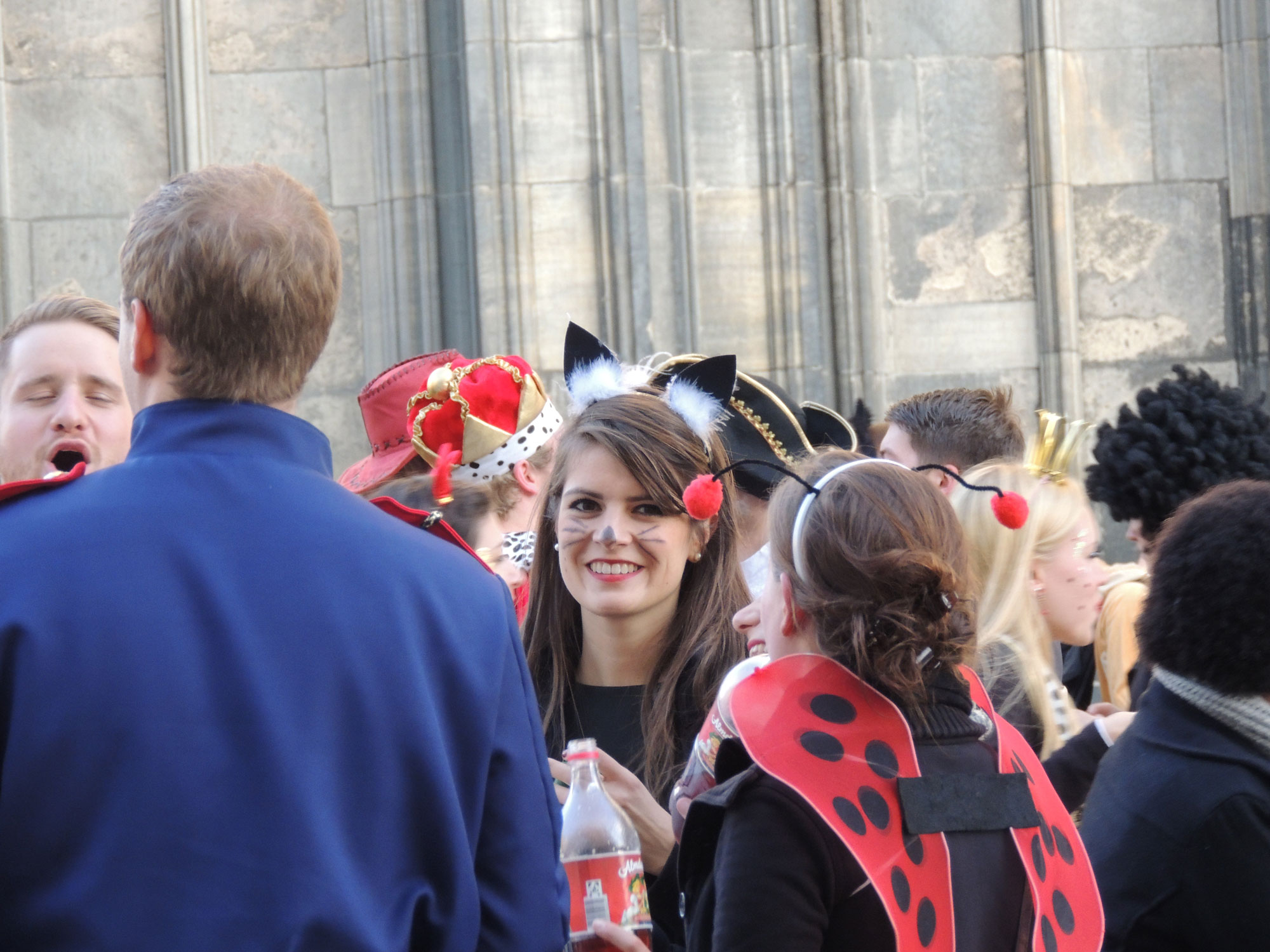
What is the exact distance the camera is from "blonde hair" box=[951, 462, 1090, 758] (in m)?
3.21

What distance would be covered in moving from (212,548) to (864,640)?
901 mm

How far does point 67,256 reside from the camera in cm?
720

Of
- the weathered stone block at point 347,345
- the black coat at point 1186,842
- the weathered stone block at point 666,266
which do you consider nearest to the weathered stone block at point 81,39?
the weathered stone block at point 347,345

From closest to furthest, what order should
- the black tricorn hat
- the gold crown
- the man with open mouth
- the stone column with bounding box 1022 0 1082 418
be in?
the man with open mouth
the black tricorn hat
the gold crown
the stone column with bounding box 1022 0 1082 418

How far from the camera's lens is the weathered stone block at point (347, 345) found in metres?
7.28

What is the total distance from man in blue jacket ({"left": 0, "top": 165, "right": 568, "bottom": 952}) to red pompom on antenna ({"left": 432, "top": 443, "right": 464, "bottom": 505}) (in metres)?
1.58

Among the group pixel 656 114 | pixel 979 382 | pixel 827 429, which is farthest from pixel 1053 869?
pixel 979 382

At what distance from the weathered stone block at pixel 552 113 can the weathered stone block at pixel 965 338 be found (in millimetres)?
1774

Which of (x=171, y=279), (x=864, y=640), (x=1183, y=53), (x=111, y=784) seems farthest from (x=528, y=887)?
(x=1183, y=53)

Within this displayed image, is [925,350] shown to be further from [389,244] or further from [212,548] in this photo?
[212,548]

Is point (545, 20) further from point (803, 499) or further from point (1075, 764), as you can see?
point (803, 499)

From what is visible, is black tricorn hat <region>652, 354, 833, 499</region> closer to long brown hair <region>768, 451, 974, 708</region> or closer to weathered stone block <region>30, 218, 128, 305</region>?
long brown hair <region>768, 451, 974, 708</region>

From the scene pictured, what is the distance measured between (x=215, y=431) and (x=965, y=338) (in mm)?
6322

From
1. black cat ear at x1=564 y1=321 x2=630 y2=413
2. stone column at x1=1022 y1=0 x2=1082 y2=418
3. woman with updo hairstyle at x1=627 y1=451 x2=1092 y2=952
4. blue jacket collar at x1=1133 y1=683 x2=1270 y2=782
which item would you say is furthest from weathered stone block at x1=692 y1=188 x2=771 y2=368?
woman with updo hairstyle at x1=627 y1=451 x2=1092 y2=952
